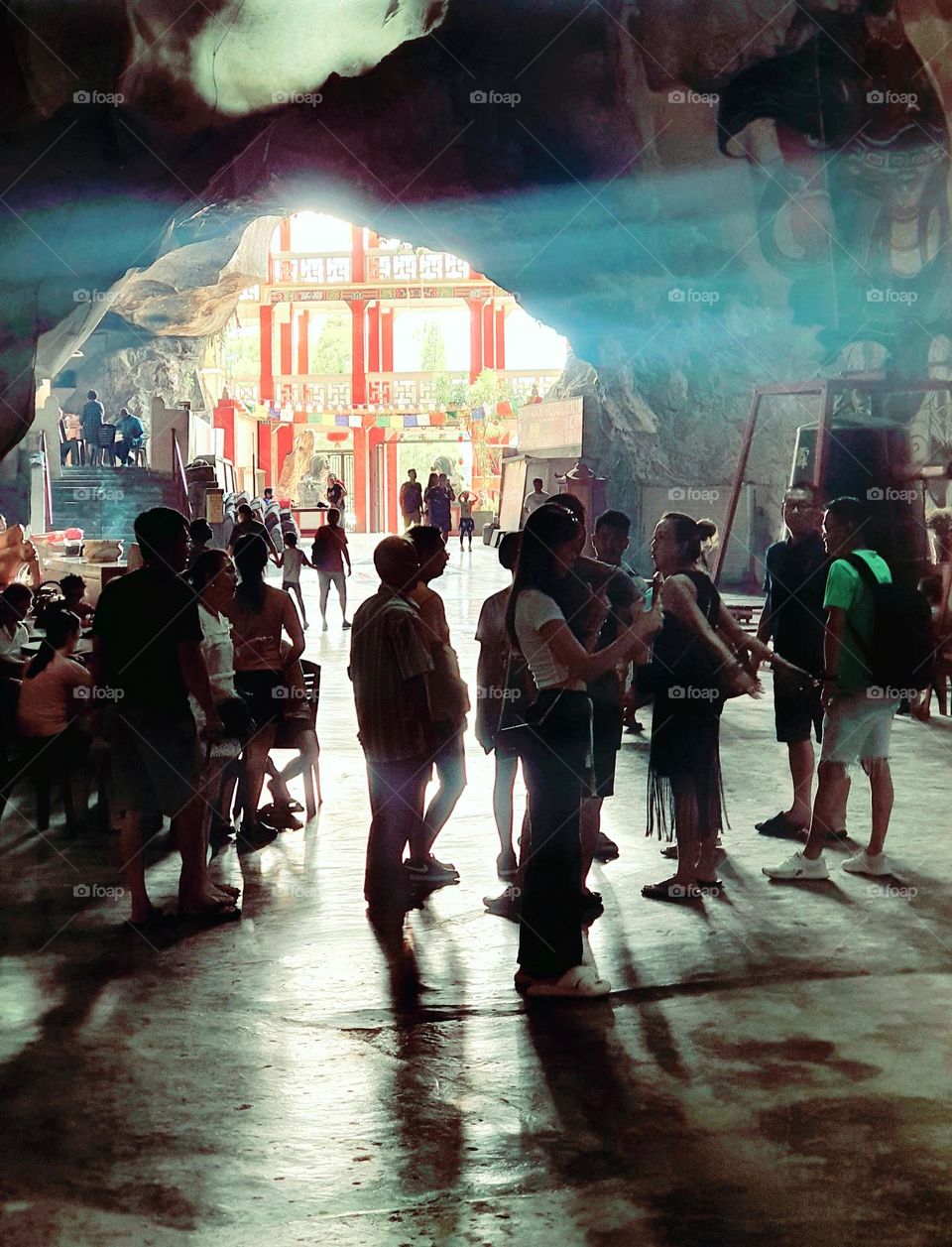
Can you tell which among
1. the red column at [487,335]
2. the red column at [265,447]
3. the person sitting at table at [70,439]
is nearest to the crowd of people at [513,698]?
the person sitting at table at [70,439]

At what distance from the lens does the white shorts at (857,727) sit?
580 cm

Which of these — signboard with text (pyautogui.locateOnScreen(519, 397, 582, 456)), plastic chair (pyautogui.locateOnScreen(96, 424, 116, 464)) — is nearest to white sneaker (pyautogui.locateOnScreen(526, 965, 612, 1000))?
signboard with text (pyautogui.locateOnScreen(519, 397, 582, 456))

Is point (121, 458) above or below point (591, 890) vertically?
above

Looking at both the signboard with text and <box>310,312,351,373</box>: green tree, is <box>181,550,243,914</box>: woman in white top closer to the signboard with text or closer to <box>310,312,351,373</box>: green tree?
the signboard with text

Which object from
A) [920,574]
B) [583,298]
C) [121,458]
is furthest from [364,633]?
[121,458]

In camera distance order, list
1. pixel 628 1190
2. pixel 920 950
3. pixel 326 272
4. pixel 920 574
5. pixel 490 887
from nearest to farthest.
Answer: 1. pixel 628 1190
2. pixel 920 950
3. pixel 490 887
4. pixel 920 574
5. pixel 326 272

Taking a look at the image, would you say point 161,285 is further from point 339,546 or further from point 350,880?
point 350,880

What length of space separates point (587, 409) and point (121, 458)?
8.69 meters

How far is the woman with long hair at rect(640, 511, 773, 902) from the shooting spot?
216 inches

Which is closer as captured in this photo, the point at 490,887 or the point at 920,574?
the point at 490,887

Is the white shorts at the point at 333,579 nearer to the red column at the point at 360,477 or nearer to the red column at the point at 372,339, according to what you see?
the red column at the point at 360,477

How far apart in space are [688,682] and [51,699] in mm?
3153

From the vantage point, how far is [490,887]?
5.82 metres

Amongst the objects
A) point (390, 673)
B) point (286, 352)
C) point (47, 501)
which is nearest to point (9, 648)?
point (390, 673)
